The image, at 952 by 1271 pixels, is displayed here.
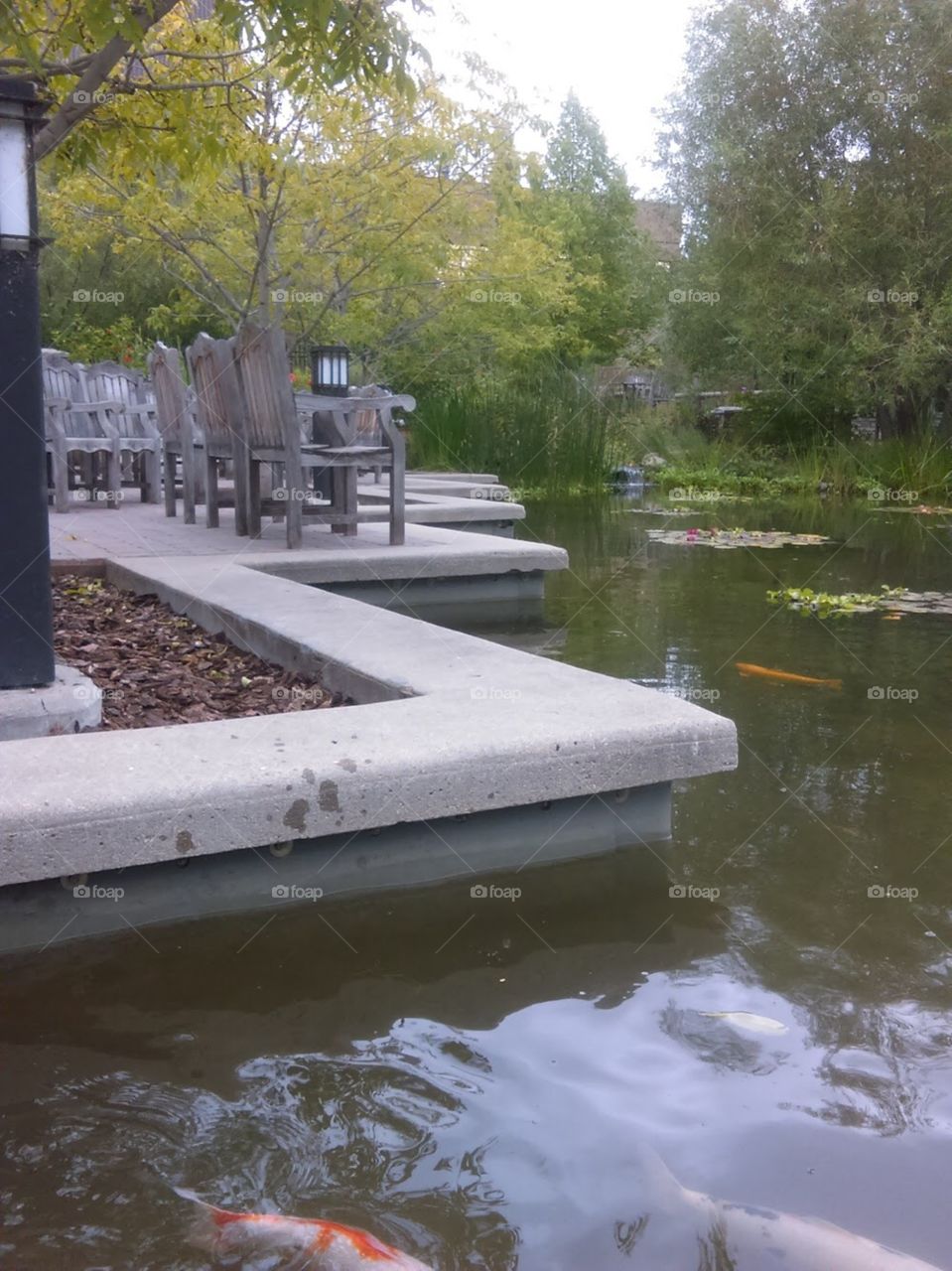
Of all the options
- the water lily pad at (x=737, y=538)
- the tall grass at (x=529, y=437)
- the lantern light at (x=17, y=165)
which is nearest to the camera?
the lantern light at (x=17, y=165)

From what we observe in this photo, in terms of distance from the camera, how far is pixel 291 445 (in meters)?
5.25

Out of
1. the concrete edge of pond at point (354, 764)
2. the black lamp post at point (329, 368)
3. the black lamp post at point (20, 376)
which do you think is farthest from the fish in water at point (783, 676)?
the black lamp post at point (329, 368)

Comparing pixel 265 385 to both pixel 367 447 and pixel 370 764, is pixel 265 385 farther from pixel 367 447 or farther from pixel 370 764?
pixel 370 764

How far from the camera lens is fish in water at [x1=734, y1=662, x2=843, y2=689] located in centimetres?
418

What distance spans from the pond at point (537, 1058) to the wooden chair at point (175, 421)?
15.2 ft

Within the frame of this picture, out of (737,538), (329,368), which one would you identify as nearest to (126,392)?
(329,368)

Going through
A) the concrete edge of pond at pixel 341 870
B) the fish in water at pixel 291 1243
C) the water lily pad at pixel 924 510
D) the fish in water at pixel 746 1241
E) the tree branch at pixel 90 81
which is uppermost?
the tree branch at pixel 90 81

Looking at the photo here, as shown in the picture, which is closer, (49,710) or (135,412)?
(49,710)

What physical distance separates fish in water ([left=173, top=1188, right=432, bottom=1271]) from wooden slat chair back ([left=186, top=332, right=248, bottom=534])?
4.63m

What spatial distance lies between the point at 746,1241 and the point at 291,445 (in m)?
4.27

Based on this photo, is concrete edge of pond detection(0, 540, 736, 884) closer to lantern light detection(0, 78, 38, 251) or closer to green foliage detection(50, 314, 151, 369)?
lantern light detection(0, 78, 38, 251)

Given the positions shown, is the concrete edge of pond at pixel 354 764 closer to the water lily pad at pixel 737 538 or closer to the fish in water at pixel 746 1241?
the fish in water at pixel 746 1241

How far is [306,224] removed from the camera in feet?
35.0

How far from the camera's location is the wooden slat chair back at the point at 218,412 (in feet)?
19.0
